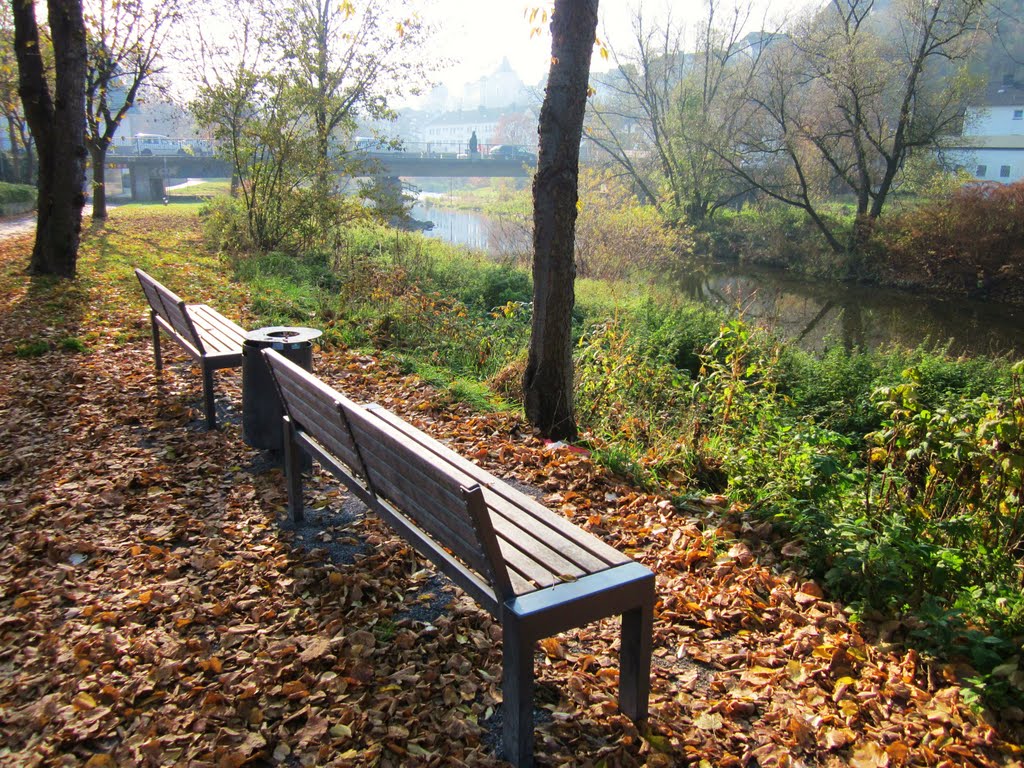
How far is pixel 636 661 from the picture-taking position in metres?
2.62

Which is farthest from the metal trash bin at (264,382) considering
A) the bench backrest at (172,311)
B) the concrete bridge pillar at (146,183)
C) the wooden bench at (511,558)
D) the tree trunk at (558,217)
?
the concrete bridge pillar at (146,183)

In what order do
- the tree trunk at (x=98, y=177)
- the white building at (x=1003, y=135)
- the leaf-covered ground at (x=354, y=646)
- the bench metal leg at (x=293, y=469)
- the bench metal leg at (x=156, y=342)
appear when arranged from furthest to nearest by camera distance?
1. the white building at (x=1003, y=135)
2. the tree trunk at (x=98, y=177)
3. the bench metal leg at (x=156, y=342)
4. the bench metal leg at (x=293, y=469)
5. the leaf-covered ground at (x=354, y=646)

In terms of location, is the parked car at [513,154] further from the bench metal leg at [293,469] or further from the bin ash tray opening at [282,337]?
the bench metal leg at [293,469]

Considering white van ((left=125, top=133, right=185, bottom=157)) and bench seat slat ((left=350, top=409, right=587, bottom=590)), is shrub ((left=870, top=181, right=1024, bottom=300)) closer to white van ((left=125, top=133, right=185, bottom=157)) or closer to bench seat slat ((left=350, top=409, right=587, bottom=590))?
bench seat slat ((left=350, top=409, right=587, bottom=590))

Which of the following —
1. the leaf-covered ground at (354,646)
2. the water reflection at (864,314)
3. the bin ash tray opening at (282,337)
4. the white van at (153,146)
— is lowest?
the water reflection at (864,314)

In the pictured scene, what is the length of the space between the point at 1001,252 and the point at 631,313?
15420 mm

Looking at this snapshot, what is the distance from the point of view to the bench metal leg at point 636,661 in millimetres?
2609

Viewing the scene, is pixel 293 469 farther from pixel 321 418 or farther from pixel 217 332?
pixel 217 332

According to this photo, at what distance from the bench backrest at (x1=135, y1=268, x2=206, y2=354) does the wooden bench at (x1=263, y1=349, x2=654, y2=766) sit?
236 cm

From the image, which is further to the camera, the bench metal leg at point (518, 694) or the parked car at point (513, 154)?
the parked car at point (513, 154)

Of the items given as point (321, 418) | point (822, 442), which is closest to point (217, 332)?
point (321, 418)

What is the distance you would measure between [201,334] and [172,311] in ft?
0.91

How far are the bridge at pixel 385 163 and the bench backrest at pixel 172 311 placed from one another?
130ft

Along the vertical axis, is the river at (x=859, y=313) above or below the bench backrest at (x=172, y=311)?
below
